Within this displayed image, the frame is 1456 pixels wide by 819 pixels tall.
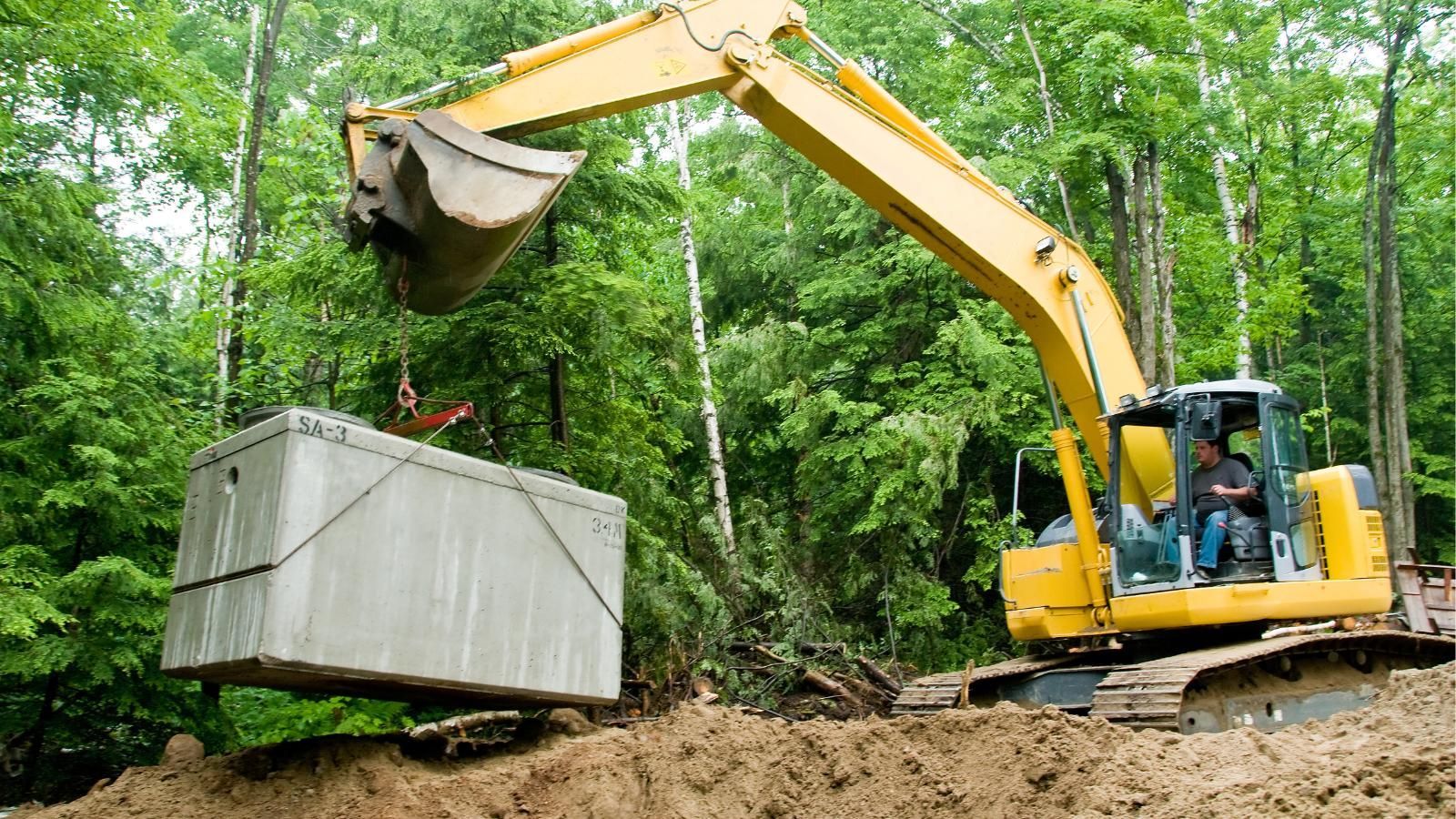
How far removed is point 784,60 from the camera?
7387 mm

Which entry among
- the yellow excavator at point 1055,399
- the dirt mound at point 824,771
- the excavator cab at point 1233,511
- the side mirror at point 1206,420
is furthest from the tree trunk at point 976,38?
the dirt mound at point 824,771

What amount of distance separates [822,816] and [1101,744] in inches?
54.5

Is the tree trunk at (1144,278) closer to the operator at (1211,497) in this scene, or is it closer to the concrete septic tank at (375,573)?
the operator at (1211,497)

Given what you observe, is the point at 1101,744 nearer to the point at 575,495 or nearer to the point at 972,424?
the point at 575,495

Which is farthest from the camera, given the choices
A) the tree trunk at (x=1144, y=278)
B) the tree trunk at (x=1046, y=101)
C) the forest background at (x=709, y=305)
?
the tree trunk at (x=1046, y=101)

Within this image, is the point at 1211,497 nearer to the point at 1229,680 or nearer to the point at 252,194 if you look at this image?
the point at 1229,680

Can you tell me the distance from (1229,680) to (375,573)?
4.95 metres

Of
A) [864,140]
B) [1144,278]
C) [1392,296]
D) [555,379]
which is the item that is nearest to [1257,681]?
[864,140]

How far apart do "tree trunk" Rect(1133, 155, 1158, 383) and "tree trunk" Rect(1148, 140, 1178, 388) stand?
4.7 inches

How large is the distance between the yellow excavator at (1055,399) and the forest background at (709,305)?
2.32 meters

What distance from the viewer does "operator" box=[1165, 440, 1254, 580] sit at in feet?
22.7

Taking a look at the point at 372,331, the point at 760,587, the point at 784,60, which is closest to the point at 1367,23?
the point at 760,587

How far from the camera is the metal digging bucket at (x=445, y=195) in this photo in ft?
17.5

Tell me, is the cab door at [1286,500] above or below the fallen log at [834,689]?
above
